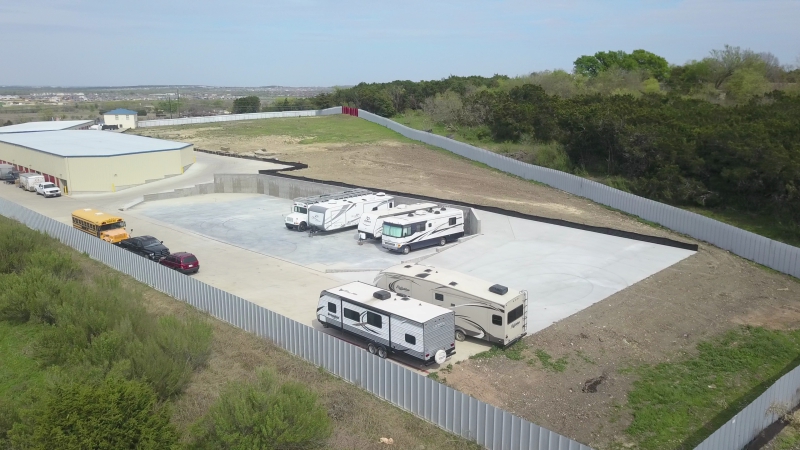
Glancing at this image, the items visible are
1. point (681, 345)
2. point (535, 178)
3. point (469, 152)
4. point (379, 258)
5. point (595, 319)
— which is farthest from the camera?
point (469, 152)

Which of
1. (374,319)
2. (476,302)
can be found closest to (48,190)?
(374,319)

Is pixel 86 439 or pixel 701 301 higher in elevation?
pixel 86 439

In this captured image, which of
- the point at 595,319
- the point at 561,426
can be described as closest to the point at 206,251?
the point at 595,319

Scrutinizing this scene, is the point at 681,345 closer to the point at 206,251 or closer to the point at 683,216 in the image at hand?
the point at 683,216

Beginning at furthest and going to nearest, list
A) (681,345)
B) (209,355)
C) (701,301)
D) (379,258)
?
(379,258) → (701,301) → (681,345) → (209,355)

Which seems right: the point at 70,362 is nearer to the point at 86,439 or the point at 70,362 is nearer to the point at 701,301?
the point at 86,439

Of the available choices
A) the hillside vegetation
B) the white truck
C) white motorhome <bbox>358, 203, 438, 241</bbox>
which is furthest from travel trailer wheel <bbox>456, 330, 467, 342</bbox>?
the white truck

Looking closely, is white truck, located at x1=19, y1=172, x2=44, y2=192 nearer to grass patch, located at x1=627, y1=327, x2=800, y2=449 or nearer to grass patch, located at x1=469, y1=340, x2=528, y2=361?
grass patch, located at x1=469, y1=340, x2=528, y2=361

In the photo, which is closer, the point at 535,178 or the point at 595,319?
the point at 595,319
